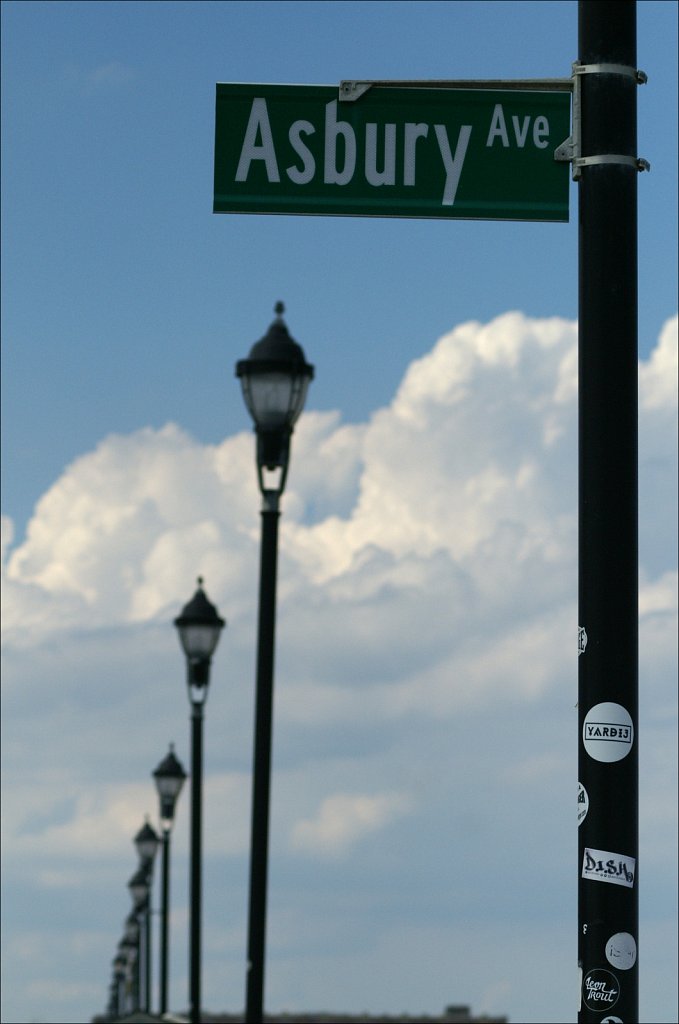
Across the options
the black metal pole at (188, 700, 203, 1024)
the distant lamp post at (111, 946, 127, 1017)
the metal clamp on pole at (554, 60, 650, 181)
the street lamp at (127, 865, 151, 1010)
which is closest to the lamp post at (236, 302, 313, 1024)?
the metal clamp on pole at (554, 60, 650, 181)

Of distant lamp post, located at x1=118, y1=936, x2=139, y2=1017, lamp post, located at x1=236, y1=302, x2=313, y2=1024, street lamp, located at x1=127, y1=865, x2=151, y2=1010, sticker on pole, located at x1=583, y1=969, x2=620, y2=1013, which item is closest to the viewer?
sticker on pole, located at x1=583, y1=969, x2=620, y2=1013

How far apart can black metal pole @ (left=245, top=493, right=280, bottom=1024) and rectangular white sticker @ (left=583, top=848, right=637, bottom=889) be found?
18.9ft

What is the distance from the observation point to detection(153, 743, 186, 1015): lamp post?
2928 cm

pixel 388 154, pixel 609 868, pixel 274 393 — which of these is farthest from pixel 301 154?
pixel 274 393

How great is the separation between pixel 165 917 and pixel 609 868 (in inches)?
1082

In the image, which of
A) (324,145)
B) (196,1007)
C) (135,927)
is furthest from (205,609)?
(135,927)

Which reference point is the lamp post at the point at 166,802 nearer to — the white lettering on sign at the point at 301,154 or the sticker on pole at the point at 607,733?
the white lettering on sign at the point at 301,154

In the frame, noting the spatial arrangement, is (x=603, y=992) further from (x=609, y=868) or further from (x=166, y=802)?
(x=166, y=802)

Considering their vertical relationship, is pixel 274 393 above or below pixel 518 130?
above

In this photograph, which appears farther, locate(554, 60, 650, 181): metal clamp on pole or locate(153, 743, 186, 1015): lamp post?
locate(153, 743, 186, 1015): lamp post

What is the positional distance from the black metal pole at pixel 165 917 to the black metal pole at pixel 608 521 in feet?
82.7

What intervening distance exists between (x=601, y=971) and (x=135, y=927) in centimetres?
4763

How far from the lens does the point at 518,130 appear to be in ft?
21.9

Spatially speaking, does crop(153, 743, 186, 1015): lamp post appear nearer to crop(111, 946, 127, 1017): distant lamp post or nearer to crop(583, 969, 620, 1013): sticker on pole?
crop(583, 969, 620, 1013): sticker on pole
